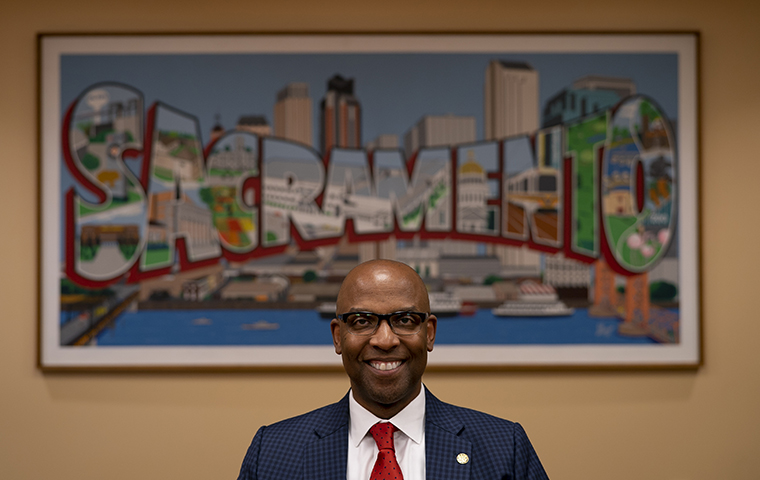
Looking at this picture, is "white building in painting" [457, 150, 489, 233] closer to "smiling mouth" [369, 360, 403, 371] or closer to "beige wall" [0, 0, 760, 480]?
"beige wall" [0, 0, 760, 480]

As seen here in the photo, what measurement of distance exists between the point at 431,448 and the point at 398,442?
0.07m

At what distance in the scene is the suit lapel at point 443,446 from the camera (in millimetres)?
1229

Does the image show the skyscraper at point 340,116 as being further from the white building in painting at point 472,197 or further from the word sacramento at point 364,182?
the white building in painting at point 472,197

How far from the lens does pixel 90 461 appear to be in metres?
2.41

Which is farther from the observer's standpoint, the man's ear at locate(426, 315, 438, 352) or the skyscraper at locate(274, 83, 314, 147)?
the skyscraper at locate(274, 83, 314, 147)

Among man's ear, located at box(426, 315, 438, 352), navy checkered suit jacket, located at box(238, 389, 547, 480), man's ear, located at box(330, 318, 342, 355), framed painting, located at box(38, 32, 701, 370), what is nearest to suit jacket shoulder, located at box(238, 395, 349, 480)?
navy checkered suit jacket, located at box(238, 389, 547, 480)

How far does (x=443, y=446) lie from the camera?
1.26 metres

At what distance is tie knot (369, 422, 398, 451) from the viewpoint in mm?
1229

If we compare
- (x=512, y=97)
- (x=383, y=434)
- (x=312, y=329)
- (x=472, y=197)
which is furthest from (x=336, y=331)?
(x=512, y=97)

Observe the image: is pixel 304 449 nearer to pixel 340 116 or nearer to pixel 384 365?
pixel 384 365

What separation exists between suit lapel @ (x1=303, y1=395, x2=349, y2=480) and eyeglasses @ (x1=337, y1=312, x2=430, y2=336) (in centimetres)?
21

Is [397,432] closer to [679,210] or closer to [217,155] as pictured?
[217,155]

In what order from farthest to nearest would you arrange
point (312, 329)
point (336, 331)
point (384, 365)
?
1. point (312, 329)
2. point (336, 331)
3. point (384, 365)

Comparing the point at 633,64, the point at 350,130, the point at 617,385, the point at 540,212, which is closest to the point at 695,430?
the point at 617,385
